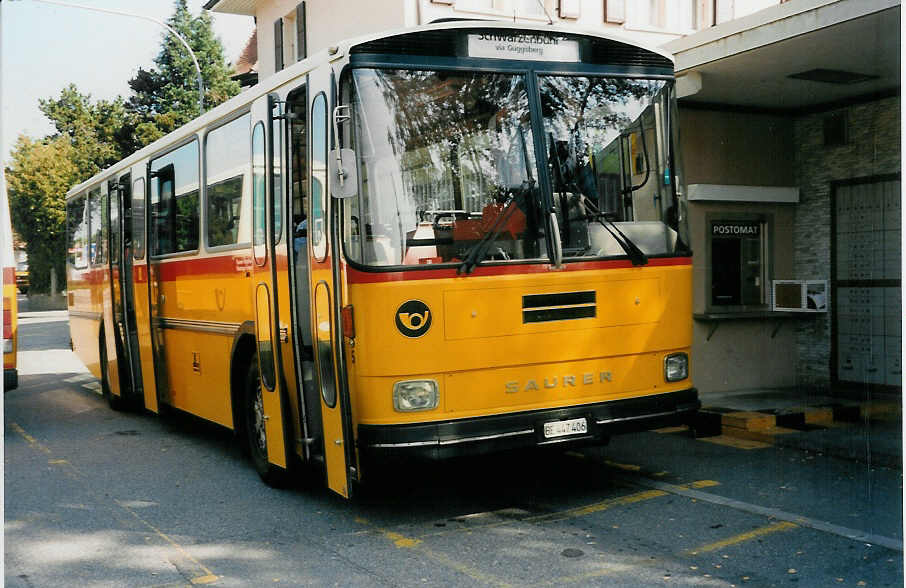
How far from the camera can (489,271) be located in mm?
6059

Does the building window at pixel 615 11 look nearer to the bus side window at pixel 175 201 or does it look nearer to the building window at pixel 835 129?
the building window at pixel 835 129

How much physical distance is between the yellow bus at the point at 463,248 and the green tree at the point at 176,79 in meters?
16.4

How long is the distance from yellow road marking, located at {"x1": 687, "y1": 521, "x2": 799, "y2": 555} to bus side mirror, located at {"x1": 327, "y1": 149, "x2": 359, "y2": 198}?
116 inches

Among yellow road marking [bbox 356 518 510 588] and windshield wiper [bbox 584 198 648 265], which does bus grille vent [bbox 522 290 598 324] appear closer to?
windshield wiper [bbox 584 198 648 265]

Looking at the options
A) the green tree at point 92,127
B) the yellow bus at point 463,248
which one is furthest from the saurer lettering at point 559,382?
the green tree at point 92,127

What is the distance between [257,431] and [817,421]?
5.57 metres

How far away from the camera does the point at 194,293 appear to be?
29.0ft

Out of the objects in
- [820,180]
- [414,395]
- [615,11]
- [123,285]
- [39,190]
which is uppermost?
[615,11]

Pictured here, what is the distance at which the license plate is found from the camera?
621 centimetres

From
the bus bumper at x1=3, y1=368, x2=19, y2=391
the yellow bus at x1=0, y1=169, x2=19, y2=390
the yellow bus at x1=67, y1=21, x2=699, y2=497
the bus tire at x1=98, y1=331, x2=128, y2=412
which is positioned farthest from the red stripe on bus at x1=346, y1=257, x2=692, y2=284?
the bus tire at x1=98, y1=331, x2=128, y2=412

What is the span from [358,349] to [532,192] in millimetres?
1515

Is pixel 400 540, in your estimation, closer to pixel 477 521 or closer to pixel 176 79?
pixel 477 521

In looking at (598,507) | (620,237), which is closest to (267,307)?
(620,237)

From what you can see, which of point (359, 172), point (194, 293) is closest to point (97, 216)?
point (194, 293)
